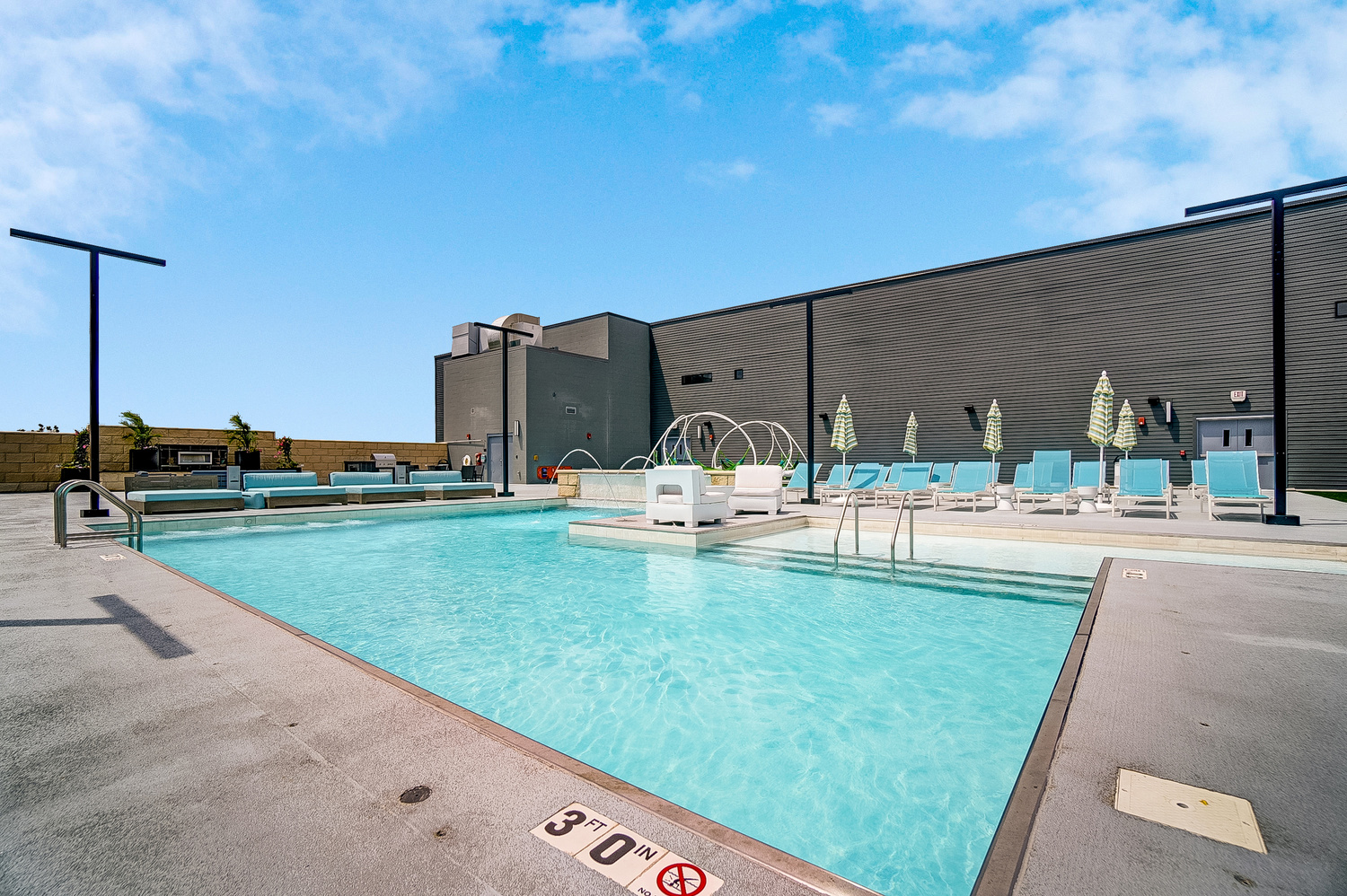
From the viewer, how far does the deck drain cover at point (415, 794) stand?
1.52m

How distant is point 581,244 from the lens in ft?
63.0

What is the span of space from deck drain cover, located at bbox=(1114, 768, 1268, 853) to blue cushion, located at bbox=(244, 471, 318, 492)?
13365 mm

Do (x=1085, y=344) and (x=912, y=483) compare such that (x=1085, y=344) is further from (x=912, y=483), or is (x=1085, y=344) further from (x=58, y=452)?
(x=58, y=452)

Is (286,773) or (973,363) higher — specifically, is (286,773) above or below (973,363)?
below

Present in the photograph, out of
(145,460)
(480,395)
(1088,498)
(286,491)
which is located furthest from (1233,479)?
(145,460)

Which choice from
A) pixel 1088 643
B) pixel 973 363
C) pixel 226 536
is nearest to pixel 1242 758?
pixel 1088 643

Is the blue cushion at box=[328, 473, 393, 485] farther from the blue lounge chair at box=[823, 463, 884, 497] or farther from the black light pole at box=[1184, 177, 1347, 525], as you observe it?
the black light pole at box=[1184, 177, 1347, 525]

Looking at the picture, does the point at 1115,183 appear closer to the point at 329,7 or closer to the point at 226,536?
the point at 329,7

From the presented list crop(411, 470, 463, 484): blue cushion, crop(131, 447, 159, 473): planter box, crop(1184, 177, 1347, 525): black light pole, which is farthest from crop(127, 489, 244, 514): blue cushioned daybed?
crop(1184, 177, 1347, 525): black light pole

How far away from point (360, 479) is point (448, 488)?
192cm

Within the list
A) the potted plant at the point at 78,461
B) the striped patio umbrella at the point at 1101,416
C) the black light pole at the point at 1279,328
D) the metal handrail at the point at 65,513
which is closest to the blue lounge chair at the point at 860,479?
the striped patio umbrella at the point at 1101,416

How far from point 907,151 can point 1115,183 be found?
12.3 ft

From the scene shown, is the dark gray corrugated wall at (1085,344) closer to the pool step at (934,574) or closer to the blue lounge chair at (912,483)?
the blue lounge chair at (912,483)

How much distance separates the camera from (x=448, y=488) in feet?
44.6
